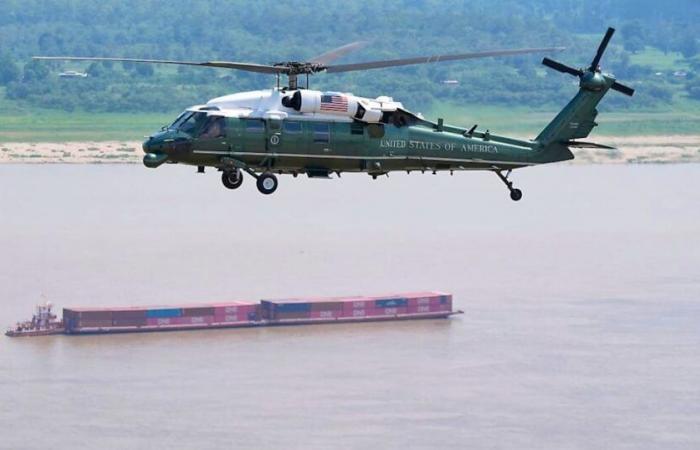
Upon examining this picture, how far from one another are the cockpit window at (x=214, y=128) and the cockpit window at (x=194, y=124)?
0.13 m

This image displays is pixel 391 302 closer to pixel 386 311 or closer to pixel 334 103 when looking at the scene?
pixel 386 311

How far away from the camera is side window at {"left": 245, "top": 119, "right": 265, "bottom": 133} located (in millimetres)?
42531

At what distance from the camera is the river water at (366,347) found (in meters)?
97.4

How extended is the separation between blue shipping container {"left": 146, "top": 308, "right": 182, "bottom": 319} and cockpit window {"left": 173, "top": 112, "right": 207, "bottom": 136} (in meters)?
84.0

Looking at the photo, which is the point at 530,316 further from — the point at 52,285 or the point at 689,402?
the point at 52,285

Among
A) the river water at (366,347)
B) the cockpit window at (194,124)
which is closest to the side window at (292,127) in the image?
the cockpit window at (194,124)

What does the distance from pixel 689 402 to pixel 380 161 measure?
64.0 m

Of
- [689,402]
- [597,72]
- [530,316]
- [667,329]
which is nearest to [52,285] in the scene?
[530,316]

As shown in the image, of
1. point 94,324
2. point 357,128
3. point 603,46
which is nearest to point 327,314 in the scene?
point 94,324

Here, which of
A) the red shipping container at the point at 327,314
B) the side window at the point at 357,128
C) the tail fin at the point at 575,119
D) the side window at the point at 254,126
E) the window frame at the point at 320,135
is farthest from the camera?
the red shipping container at the point at 327,314

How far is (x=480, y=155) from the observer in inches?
1767

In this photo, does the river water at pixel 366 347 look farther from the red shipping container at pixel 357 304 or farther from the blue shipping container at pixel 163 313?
the red shipping container at pixel 357 304

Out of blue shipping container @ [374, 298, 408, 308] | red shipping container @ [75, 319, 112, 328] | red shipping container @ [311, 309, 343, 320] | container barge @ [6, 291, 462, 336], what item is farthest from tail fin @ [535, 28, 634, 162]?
blue shipping container @ [374, 298, 408, 308]

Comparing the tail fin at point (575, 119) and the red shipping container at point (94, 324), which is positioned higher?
the tail fin at point (575, 119)
